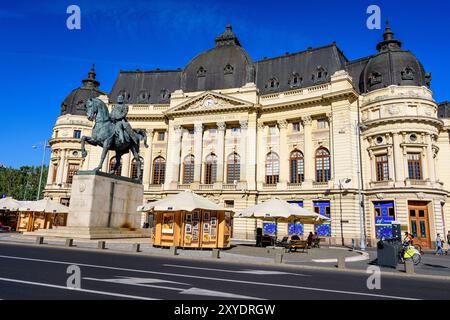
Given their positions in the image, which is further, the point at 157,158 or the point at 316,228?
the point at 157,158

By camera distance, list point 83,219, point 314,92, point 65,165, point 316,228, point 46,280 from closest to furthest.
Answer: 1. point 46,280
2. point 83,219
3. point 316,228
4. point 314,92
5. point 65,165

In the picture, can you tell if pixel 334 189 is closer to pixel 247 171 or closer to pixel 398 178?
pixel 398 178

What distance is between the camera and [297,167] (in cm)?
4384

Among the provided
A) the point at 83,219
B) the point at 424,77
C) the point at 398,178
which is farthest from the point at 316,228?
the point at 83,219

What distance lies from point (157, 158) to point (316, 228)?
24.7 meters

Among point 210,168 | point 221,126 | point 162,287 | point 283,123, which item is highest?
point 283,123

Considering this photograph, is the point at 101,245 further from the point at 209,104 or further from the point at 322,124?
the point at 322,124

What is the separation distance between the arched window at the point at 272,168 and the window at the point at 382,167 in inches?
465

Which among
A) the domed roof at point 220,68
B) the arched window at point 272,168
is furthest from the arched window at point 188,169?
the arched window at point 272,168

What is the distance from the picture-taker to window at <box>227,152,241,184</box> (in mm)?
45875

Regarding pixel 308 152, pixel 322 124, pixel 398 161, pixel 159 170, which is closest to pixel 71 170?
pixel 159 170

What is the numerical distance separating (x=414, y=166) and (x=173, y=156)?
98.1 ft

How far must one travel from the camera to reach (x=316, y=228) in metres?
40.1

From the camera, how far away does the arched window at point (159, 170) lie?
50.2m
